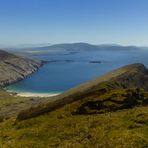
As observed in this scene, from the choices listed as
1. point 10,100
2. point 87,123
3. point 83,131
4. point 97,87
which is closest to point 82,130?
point 83,131

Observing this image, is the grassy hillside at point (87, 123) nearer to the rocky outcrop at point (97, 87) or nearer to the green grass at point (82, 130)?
the green grass at point (82, 130)

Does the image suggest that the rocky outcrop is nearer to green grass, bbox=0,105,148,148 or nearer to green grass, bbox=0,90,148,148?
green grass, bbox=0,90,148,148

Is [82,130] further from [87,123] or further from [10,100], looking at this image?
[10,100]

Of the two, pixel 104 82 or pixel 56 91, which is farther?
pixel 56 91

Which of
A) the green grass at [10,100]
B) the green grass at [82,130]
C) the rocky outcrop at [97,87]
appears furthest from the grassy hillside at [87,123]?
the green grass at [10,100]

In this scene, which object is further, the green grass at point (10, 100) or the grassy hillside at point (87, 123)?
the green grass at point (10, 100)

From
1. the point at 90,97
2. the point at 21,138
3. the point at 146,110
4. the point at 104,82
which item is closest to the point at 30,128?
the point at 21,138

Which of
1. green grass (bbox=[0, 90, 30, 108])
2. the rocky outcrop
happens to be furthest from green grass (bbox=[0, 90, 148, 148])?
green grass (bbox=[0, 90, 30, 108])

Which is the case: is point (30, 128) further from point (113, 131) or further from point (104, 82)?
point (104, 82)
